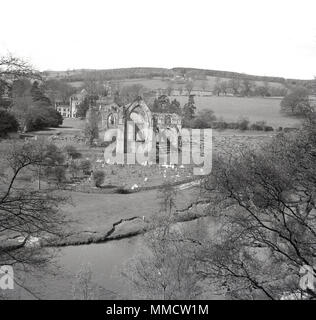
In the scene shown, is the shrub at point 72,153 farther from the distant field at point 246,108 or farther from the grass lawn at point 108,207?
the distant field at point 246,108

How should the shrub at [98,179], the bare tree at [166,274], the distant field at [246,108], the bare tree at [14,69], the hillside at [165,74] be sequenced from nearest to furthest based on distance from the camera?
the bare tree at [14,69]
the bare tree at [166,274]
the shrub at [98,179]
the distant field at [246,108]
the hillside at [165,74]

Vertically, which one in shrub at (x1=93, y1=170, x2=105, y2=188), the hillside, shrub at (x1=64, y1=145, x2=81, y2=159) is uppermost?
the hillside

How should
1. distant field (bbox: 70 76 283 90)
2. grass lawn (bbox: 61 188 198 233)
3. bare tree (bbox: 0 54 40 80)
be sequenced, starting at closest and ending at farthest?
bare tree (bbox: 0 54 40 80)
grass lawn (bbox: 61 188 198 233)
distant field (bbox: 70 76 283 90)

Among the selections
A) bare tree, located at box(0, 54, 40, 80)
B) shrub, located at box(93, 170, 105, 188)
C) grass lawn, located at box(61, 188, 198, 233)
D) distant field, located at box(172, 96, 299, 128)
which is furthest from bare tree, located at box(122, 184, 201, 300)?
distant field, located at box(172, 96, 299, 128)

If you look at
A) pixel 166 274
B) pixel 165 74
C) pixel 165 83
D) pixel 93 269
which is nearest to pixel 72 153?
pixel 93 269

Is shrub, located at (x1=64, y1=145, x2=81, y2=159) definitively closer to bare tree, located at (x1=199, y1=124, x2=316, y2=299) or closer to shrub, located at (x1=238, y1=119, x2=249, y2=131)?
shrub, located at (x1=238, y1=119, x2=249, y2=131)

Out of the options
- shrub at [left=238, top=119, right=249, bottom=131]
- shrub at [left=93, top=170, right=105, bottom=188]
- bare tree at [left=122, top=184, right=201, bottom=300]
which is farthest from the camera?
shrub at [left=238, top=119, right=249, bottom=131]

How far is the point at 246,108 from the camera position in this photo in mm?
71125

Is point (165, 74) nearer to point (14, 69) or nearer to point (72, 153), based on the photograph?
point (72, 153)

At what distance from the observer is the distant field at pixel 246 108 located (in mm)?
62094

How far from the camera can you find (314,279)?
21.6 feet

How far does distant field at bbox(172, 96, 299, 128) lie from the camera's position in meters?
62.1

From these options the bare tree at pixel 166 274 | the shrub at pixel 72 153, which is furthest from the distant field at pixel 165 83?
the bare tree at pixel 166 274

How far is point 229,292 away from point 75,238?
15.4 m
